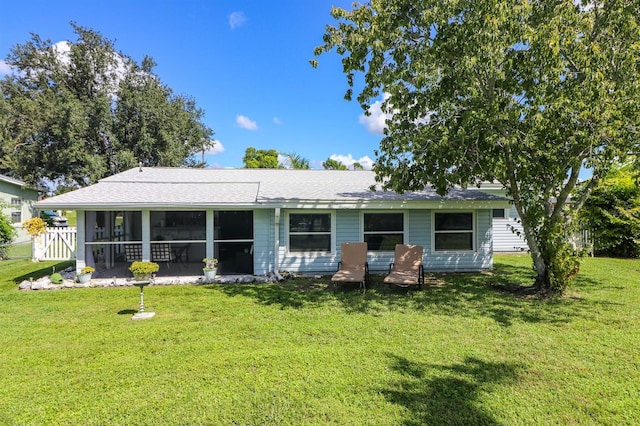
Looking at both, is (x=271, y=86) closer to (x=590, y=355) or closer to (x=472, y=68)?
(x=472, y=68)

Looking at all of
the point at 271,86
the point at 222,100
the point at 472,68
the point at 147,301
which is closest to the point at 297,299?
the point at 147,301

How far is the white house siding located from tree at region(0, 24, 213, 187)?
49.1ft

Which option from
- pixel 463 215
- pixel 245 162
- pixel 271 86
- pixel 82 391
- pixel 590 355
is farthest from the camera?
pixel 245 162

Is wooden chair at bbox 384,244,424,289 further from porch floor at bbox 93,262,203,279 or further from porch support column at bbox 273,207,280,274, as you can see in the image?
porch floor at bbox 93,262,203,279

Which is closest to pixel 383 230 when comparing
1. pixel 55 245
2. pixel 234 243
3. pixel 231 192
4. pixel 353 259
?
pixel 353 259

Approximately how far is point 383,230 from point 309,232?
2.37 metres

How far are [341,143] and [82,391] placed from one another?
24724 millimetres

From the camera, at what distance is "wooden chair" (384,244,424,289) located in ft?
28.1

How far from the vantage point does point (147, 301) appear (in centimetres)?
765

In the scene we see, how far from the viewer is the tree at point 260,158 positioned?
4053 centimetres

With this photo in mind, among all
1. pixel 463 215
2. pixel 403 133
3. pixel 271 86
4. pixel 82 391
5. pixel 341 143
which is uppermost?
pixel 271 86

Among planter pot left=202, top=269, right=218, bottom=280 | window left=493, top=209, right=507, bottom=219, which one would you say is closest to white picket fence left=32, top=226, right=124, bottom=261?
planter pot left=202, top=269, right=218, bottom=280

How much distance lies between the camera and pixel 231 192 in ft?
35.8

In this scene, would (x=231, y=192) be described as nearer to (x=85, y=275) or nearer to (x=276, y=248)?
(x=276, y=248)
